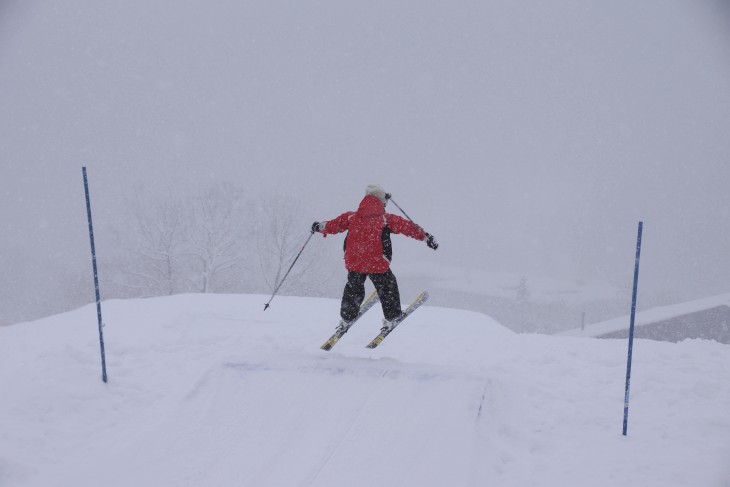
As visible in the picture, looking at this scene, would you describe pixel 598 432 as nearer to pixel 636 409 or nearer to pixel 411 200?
pixel 636 409

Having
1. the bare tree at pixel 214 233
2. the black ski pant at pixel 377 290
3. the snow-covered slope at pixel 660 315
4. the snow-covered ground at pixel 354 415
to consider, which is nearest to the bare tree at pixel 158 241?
the bare tree at pixel 214 233

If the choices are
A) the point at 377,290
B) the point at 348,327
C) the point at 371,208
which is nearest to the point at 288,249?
the point at 348,327

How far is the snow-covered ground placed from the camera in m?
3.78

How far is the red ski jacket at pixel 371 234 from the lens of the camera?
5.79 metres

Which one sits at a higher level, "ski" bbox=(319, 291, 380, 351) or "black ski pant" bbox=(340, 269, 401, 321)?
"black ski pant" bbox=(340, 269, 401, 321)

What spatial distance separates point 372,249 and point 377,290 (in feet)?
1.90

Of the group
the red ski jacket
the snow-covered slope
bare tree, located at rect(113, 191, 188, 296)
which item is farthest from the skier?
bare tree, located at rect(113, 191, 188, 296)

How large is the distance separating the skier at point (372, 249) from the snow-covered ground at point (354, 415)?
81 centimetres

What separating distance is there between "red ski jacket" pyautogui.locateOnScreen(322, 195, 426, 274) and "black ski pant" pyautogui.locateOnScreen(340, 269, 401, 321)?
0.32 ft

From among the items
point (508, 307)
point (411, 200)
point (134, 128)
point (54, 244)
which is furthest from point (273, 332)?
point (134, 128)

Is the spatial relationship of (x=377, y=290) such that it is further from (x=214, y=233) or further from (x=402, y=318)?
(x=214, y=233)

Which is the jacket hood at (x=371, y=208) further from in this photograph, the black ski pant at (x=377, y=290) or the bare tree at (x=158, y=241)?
the bare tree at (x=158, y=241)

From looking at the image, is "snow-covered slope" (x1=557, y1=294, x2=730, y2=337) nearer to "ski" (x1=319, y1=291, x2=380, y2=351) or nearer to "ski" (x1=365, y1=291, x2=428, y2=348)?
"ski" (x1=365, y1=291, x2=428, y2=348)

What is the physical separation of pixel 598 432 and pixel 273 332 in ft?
15.6
